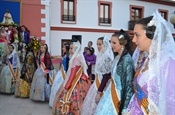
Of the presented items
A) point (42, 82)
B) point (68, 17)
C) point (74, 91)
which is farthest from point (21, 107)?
point (68, 17)

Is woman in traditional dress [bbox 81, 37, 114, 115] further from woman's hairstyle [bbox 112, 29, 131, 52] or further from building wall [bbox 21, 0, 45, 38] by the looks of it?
building wall [bbox 21, 0, 45, 38]

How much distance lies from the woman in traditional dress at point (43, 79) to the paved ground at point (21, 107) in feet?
0.67

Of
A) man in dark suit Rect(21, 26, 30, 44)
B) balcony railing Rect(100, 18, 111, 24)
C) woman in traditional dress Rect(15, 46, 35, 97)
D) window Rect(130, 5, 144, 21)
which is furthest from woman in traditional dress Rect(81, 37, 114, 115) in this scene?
window Rect(130, 5, 144, 21)

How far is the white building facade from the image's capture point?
56.9 feet

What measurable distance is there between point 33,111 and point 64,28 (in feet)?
39.3

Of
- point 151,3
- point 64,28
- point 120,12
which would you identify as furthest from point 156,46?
point 151,3

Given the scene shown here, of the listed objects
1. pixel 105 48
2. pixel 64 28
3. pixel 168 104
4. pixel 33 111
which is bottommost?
pixel 33 111

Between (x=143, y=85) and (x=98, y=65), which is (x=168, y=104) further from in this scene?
(x=98, y=65)

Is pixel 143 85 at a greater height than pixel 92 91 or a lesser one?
greater

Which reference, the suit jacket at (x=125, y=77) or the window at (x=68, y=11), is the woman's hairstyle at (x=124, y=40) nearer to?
the suit jacket at (x=125, y=77)

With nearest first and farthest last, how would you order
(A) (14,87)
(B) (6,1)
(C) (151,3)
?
(A) (14,87)
(B) (6,1)
(C) (151,3)

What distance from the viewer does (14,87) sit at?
7.88 m

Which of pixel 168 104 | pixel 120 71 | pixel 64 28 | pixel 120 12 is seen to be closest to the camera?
pixel 168 104

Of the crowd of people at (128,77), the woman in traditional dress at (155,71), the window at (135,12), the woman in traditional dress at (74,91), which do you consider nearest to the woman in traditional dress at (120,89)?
the crowd of people at (128,77)
